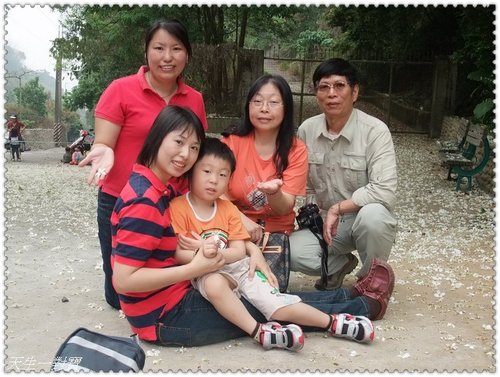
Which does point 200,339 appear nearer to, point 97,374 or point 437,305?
point 97,374

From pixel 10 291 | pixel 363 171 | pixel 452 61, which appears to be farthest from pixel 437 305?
pixel 452 61

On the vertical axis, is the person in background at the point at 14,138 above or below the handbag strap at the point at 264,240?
below

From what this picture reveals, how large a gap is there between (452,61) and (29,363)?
39.3ft

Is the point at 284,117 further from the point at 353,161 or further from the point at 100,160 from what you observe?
the point at 100,160

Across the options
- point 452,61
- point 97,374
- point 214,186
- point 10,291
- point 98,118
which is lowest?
point 10,291

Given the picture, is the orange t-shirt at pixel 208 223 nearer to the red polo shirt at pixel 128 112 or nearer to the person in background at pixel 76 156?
the red polo shirt at pixel 128 112

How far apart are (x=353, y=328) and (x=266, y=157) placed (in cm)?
103

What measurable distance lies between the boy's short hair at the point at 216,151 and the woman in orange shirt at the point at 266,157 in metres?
0.27

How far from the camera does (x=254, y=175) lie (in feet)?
10.6

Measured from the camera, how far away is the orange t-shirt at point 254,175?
3.23m

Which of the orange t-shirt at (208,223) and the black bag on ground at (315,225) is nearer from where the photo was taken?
the orange t-shirt at (208,223)

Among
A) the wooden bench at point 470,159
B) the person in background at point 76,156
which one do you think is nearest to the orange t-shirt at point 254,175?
the wooden bench at point 470,159

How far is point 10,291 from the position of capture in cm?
368

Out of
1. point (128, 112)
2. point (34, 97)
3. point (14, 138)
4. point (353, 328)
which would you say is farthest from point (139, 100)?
point (34, 97)
